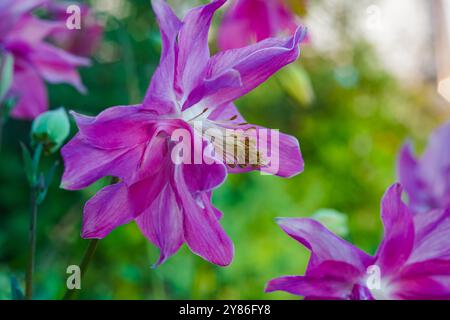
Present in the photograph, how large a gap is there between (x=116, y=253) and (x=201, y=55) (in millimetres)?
952

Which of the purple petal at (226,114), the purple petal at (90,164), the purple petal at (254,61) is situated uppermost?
the purple petal at (254,61)

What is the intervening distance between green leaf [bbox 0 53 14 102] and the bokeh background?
163 mm

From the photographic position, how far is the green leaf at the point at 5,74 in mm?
461

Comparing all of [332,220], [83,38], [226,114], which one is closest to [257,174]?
[83,38]

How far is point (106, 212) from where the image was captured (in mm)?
366

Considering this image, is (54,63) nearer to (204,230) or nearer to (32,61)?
(32,61)

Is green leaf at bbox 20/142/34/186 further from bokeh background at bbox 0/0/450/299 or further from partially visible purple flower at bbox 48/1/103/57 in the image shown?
partially visible purple flower at bbox 48/1/103/57

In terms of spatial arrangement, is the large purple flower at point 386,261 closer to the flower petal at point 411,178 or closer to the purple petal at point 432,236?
the purple petal at point 432,236

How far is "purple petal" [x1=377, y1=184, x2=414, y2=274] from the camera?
39cm

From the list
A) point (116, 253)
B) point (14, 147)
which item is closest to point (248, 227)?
point (116, 253)

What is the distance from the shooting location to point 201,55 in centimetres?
38

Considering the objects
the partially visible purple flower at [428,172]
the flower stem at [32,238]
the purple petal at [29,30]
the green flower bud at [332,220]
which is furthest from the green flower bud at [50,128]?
the partially visible purple flower at [428,172]

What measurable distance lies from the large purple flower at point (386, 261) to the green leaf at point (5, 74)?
0.23m
